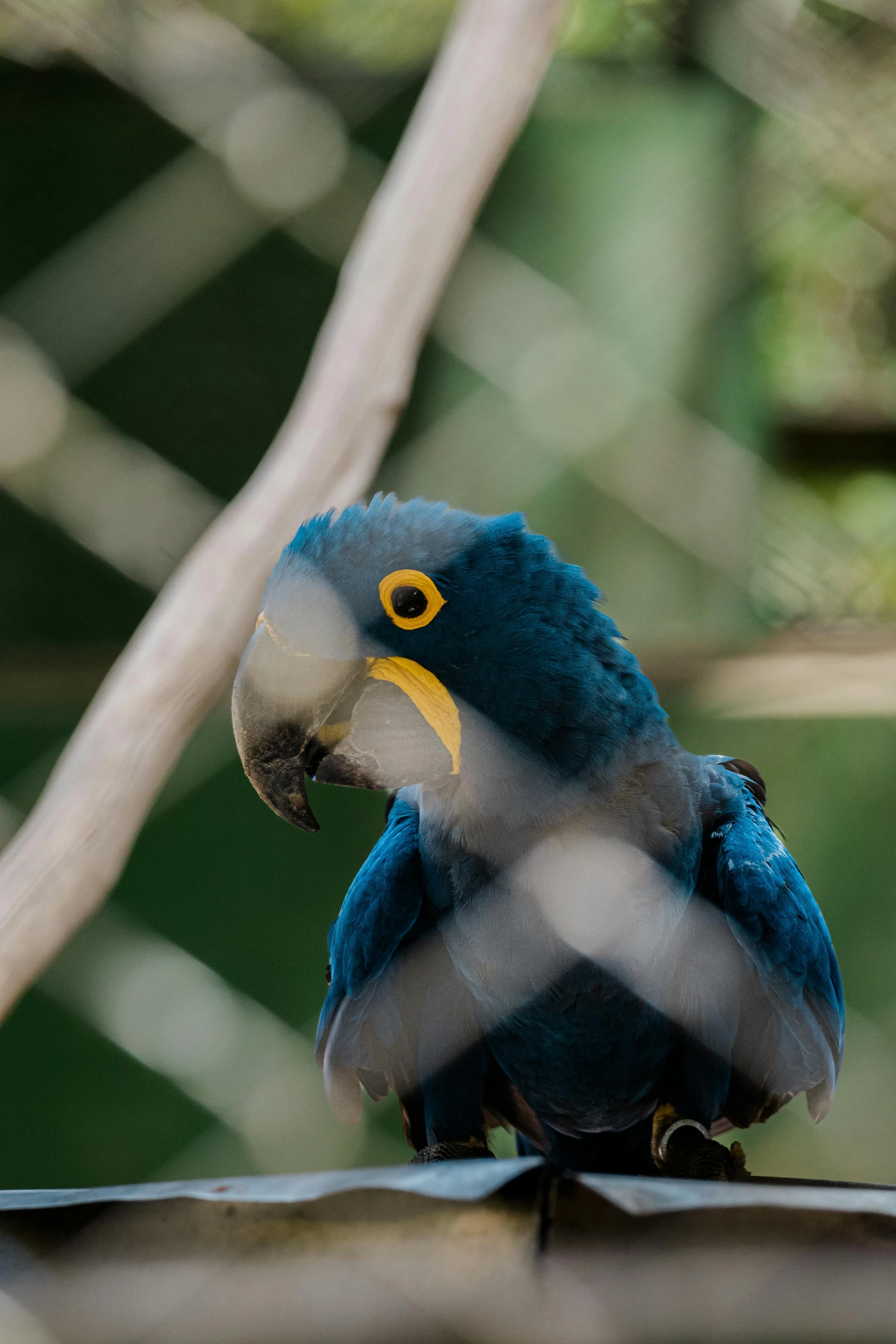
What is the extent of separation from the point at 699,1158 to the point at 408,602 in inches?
18.8

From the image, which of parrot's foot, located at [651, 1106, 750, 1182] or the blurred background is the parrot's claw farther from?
the blurred background

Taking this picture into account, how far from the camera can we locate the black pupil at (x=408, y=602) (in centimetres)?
74

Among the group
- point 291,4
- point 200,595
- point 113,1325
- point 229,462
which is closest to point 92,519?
point 229,462

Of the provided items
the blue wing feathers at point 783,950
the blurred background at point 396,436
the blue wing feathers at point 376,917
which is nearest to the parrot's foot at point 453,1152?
the blue wing feathers at point 376,917

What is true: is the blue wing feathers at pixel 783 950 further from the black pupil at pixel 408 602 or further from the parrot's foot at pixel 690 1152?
the black pupil at pixel 408 602

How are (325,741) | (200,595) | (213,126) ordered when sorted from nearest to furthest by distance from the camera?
(325,741), (200,595), (213,126)

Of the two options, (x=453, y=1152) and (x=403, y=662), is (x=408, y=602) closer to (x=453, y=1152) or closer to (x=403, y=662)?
(x=403, y=662)

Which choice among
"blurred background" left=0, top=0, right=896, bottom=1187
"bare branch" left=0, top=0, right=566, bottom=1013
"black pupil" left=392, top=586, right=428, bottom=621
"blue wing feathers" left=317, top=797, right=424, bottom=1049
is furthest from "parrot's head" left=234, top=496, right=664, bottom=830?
"blurred background" left=0, top=0, right=896, bottom=1187

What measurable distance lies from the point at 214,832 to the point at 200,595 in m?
0.62

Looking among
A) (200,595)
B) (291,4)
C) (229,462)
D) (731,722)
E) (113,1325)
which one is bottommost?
(113,1325)

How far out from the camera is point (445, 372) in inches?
→ 62.1

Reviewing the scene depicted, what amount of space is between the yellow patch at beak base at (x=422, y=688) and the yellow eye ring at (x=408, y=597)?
0.03 metres

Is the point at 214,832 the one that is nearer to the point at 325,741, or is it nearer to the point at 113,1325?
the point at 325,741

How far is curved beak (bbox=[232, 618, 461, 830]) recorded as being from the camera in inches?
29.0
